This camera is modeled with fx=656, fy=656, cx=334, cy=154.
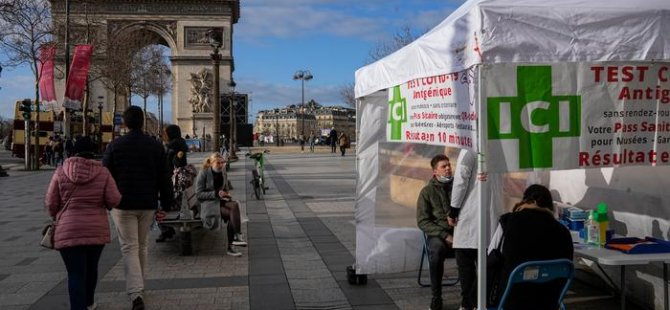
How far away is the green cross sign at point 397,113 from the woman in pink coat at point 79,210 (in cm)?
263

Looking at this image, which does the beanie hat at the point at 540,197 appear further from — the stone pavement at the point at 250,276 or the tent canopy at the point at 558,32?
the stone pavement at the point at 250,276

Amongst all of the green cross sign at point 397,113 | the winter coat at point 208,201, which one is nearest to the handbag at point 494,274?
the green cross sign at point 397,113

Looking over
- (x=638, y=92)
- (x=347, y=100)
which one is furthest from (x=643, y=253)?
(x=347, y=100)

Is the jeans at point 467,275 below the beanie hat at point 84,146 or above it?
below

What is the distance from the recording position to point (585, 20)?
4.22 metres

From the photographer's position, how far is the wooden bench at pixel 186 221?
846cm

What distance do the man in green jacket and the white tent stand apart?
0.47m

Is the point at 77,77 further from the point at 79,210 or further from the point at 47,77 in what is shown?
the point at 79,210

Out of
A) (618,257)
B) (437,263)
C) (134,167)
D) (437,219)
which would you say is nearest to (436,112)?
(437,219)

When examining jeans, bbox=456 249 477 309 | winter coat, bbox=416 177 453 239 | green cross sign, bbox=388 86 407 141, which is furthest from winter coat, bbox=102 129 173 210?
jeans, bbox=456 249 477 309

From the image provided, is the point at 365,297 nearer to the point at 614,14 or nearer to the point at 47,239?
the point at 47,239

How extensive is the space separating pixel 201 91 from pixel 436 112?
214 feet

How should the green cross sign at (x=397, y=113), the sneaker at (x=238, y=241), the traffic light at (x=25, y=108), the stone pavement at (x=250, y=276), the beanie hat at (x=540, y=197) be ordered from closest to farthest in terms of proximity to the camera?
the beanie hat at (x=540, y=197)
the green cross sign at (x=397, y=113)
the stone pavement at (x=250, y=276)
the sneaker at (x=238, y=241)
the traffic light at (x=25, y=108)

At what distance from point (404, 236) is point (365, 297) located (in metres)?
0.74
